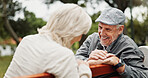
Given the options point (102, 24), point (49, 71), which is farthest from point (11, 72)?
point (102, 24)

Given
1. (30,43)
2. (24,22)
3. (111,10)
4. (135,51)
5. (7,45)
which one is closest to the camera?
(30,43)

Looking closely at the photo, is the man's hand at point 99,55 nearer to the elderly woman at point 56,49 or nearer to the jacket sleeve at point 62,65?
the elderly woman at point 56,49

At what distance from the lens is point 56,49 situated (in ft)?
3.63

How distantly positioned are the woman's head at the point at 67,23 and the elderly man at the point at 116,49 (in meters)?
0.35

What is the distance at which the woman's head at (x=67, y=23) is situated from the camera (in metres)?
1.18

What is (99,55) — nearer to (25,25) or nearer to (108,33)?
(108,33)

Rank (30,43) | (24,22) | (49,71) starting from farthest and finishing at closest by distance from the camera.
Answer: (24,22) < (30,43) < (49,71)

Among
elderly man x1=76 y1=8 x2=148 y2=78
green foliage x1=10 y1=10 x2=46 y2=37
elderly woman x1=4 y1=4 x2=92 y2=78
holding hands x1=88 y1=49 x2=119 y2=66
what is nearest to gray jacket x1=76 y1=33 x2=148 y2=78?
elderly man x1=76 y1=8 x2=148 y2=78

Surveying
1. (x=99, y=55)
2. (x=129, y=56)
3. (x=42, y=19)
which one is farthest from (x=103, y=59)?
(x=42, y=19)

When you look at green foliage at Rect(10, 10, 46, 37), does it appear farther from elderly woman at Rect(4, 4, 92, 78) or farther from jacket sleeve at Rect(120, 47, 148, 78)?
elderly woman at Rect(4, 4, 92, 78)

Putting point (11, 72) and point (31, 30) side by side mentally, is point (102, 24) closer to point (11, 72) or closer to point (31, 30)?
point (11, 72)

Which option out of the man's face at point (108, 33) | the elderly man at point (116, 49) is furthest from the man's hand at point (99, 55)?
the man's face at point (108, 33)

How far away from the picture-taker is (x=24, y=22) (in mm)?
16281

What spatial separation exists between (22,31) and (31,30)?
0.73 metres
